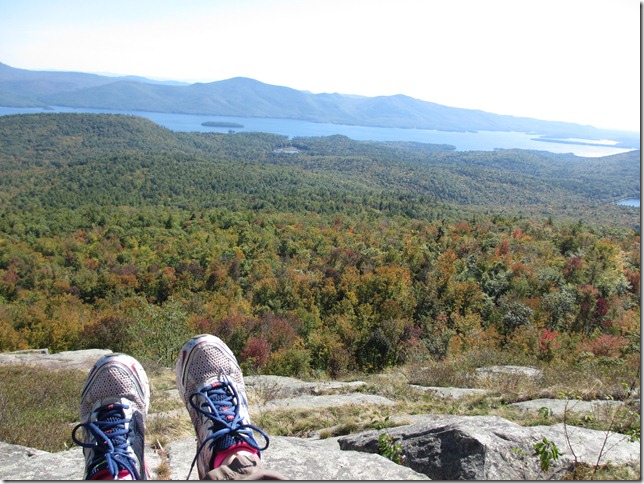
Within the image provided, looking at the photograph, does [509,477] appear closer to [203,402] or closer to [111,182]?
[203,402]

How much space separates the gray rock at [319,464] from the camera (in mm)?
2996

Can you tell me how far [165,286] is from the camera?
36781 millimetres

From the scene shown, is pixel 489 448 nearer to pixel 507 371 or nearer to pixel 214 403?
pixel 214 403

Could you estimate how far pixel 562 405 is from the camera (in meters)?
4.60

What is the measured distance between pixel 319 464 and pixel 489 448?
135cm

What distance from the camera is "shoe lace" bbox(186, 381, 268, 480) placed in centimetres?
293

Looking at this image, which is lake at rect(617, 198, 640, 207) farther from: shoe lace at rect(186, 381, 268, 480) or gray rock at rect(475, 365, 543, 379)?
shoe lace at rect(186, 381, 268, 480)

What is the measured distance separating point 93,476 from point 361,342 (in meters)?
17.9

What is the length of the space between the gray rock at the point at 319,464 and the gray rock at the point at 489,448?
238 millimetres

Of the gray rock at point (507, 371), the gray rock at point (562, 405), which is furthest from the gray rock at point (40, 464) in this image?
the gray rock at point (507, 371)

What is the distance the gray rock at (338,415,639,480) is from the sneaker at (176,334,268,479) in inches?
44.7

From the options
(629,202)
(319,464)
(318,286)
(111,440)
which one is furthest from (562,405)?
(629,202)

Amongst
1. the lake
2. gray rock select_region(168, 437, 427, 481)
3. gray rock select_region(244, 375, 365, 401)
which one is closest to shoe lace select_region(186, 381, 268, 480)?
gray rock select_region(168, 437, 427, 481)

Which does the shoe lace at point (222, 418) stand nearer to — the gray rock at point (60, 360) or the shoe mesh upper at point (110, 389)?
the shoe mesh upper at point (110, 389)
